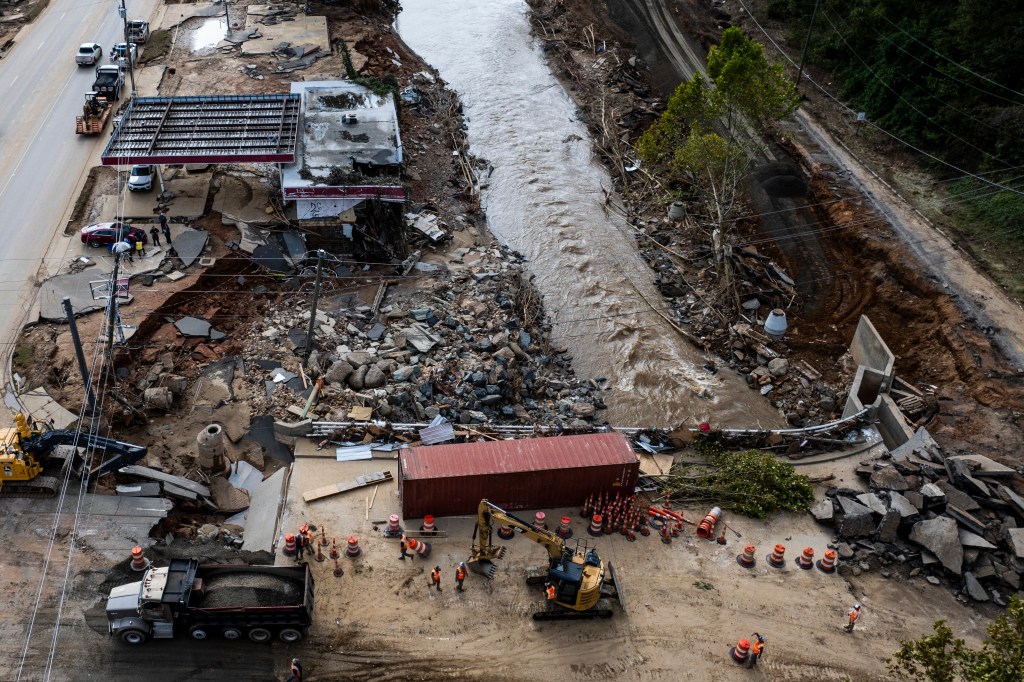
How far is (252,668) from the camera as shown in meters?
19.2

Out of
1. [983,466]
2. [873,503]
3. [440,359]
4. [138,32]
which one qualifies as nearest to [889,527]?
[873,503]

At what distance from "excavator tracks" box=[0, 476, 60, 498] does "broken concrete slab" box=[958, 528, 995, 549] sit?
87.5 feet

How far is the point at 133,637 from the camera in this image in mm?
19016

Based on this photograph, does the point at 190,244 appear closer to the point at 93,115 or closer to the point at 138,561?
the point at 93,115

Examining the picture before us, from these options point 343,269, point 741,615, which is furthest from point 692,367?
point 343,269

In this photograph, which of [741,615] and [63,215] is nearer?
[741,615]

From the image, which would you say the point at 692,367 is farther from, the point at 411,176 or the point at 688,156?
the point at 411,176

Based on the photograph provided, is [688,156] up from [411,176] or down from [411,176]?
up

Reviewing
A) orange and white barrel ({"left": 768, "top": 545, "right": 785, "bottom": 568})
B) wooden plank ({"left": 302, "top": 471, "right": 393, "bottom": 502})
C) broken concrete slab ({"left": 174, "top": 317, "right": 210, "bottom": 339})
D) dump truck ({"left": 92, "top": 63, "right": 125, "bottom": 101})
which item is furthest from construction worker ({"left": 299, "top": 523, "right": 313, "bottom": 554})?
dump truck ({"left": 92, "top": 63, "right": 125, "bottom": 101})

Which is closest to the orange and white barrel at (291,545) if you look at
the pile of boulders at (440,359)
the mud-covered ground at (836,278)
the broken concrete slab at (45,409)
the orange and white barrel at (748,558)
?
the pile of boulders at (440,359)

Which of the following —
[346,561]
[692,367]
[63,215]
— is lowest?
[692,367]

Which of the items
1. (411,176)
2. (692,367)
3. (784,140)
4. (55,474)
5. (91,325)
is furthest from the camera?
(784,140)

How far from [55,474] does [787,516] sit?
2235 centimetres

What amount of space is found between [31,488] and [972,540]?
90.5 ft
